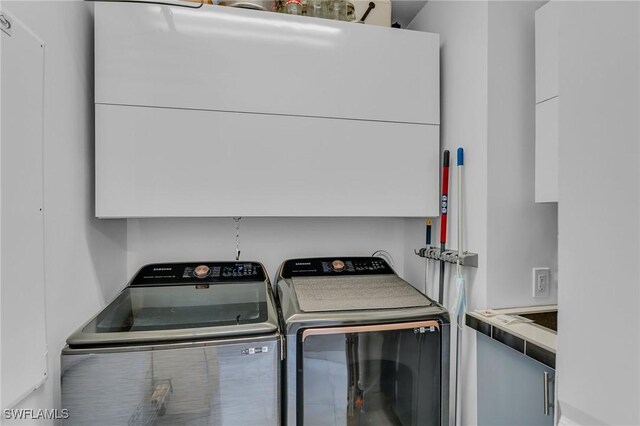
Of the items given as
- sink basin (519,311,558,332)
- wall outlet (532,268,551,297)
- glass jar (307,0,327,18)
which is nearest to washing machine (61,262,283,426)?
sink basin (519,311,558,332)

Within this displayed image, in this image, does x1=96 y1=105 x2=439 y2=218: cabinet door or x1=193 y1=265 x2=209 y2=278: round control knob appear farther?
x1=193 y1=265 x2=209 y2=278: round control knob

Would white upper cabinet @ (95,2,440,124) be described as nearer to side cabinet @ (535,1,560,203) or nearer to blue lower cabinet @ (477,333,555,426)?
side cabinet @ (535,1,560,203)

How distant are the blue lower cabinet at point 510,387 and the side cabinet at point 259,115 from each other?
2.39ft

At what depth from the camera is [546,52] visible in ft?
4.43

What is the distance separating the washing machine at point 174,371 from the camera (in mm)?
1051

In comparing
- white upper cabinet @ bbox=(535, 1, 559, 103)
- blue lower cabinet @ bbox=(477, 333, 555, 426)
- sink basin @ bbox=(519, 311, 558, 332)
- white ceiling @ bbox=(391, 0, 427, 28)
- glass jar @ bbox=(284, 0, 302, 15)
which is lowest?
blue lower cabinet @ bbox=(477, 333, 555, 426)

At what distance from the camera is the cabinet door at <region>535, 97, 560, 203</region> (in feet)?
4.26

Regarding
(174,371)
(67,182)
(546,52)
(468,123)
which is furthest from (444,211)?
(67,182)

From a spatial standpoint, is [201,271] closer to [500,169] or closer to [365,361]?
[365,361]

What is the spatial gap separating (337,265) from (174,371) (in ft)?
3.28

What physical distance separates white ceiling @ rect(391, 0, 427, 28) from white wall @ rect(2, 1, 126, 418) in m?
1.64

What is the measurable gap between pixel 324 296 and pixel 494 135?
1.04 metres
